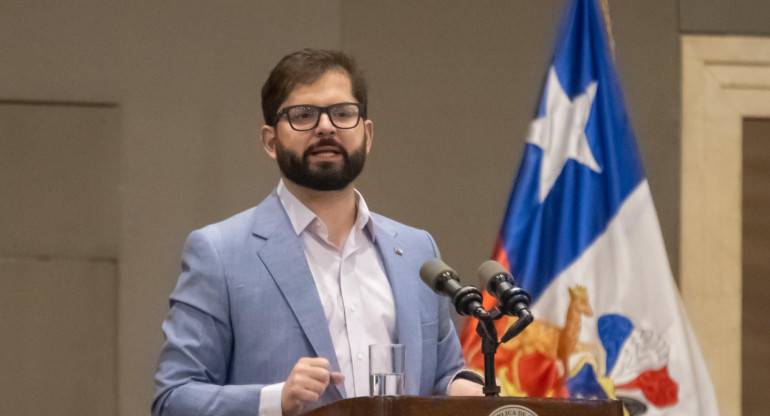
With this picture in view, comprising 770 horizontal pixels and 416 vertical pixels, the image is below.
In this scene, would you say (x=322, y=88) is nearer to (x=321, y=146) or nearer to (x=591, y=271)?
(x=321, y=146)

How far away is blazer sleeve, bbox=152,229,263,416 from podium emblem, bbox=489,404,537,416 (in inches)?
22.3

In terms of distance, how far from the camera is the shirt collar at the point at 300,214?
7.41ft

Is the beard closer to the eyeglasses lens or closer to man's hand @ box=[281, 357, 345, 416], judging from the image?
the eyeglasses lens

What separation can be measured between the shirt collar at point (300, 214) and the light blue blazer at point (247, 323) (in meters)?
0.02

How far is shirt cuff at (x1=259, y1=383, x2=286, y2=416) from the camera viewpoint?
190cm

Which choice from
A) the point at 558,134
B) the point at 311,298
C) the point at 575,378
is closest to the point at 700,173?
the point at 558,134

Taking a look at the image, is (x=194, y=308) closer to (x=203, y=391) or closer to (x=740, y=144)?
(x=203, y=391)

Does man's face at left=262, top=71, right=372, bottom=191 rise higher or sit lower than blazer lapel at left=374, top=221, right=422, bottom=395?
higher

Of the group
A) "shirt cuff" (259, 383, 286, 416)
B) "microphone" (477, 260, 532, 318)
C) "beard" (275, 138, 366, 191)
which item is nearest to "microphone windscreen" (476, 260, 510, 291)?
"microphone" (477, 260, 532, 318)

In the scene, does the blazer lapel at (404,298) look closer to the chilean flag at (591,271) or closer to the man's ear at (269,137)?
the man's ear at (269,137)

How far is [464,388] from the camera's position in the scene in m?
2.07

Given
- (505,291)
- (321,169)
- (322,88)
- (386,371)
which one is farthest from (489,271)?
(322,88)

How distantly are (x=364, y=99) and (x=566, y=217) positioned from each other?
1.12 meters

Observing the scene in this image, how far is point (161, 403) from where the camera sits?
2.03 metres
